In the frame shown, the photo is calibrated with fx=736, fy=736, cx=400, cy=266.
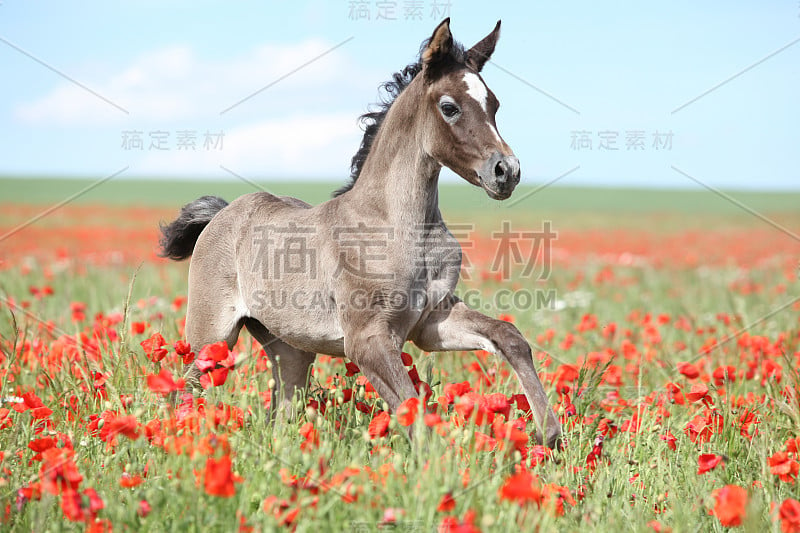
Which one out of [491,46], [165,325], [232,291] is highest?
[491,46]

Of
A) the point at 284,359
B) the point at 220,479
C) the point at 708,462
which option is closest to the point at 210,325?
the point at 284,359

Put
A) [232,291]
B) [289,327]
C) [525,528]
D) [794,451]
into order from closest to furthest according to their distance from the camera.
Answer: 1. [525,528]
2. [794,451]
3. [289,327]
4. [232,291]

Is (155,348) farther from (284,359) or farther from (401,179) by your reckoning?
(401,179)

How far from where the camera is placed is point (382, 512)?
282 centimetres

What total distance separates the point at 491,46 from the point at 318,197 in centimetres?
5780

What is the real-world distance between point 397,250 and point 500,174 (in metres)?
0.74

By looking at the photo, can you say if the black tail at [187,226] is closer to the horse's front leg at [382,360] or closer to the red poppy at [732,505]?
the horse's front leg at [382,360]

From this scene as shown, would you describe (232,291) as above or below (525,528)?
above

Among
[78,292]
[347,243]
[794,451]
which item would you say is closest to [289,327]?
[347,243]

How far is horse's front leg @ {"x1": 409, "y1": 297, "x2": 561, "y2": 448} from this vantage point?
3.71 meters

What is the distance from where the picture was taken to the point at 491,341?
13.1 feet

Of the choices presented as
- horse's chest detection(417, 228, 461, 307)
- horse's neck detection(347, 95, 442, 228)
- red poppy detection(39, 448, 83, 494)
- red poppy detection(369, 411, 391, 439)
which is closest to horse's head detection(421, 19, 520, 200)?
horse's neck detection(347, 95, 442, 228)

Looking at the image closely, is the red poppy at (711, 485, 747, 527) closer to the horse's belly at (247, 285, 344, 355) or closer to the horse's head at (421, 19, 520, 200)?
the horse's head at (421, 19, 520, 200)

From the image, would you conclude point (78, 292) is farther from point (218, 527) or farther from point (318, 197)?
point (318, 197)
